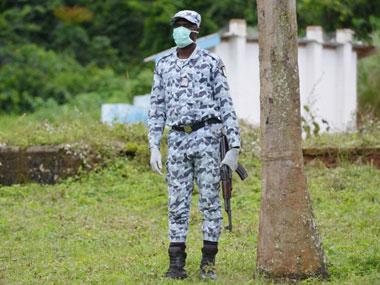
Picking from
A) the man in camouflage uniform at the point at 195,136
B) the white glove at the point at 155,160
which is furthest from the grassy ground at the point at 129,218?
the white glove at the point at 155,160

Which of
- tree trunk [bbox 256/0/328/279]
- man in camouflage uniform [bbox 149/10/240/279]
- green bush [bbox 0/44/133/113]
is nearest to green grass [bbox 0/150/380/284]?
tree trunk [bbox 256/0/328/279]

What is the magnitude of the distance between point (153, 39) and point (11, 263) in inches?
714

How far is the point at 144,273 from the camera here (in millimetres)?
5688

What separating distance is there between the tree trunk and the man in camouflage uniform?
377 millimetres

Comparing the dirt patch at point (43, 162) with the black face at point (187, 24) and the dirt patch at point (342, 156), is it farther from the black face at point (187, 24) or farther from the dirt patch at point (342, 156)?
the black face at point (187, 24)

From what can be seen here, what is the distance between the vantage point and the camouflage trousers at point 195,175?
5.36 metres

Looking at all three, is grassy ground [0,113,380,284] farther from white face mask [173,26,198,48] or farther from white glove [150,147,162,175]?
white face mask [173,26,198,48]

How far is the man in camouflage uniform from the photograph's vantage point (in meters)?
5.37

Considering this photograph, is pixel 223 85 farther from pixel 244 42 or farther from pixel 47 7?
pixel 47 7

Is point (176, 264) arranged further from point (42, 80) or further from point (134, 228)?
point (42, 80)

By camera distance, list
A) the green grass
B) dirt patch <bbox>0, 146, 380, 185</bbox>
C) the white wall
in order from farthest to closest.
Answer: the white wall, dirt patch <bbox>0, 146, 380, 185</bbox>, the green grass

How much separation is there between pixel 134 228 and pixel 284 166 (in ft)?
10.3

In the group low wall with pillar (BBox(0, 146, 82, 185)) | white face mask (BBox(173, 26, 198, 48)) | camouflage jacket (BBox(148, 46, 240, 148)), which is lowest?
low wall with pillar (BBox(0, 146, 82, 185))

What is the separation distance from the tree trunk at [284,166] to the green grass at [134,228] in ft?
0.72
